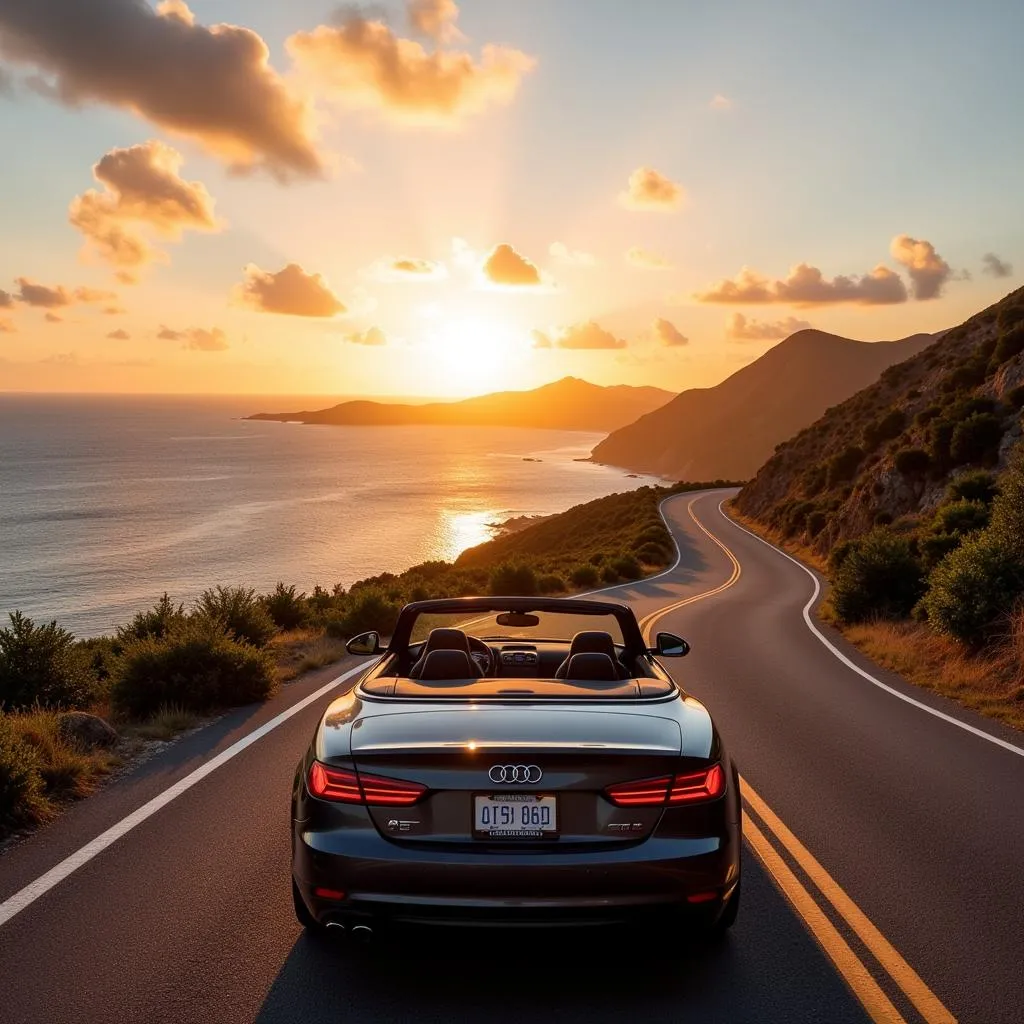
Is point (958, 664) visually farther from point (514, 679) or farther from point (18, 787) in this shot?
point (18, 787)

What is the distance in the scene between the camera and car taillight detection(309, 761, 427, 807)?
11.7 feet

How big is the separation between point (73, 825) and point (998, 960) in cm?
552

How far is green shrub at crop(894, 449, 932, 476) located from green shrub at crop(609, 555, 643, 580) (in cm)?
1360

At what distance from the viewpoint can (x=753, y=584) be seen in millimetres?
36469

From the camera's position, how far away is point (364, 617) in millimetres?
17203

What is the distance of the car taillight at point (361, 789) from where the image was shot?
11.7 feet

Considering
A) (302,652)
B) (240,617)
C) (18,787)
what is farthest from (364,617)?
(18,787)

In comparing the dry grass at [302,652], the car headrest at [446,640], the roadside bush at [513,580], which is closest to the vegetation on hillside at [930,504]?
the car headrest at [446,640]

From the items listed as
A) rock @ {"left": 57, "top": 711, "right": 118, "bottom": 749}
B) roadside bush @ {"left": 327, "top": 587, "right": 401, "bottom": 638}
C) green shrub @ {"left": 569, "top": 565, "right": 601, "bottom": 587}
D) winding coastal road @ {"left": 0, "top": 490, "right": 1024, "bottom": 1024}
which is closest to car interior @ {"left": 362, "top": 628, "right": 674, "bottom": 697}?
winding coastal road @ {"left": 0, "top": 490, "right": 1024, "bottom": 1024}

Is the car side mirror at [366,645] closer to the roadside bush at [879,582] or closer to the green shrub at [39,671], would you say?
the green shrub at [39,671]

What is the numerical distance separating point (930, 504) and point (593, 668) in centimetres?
3872

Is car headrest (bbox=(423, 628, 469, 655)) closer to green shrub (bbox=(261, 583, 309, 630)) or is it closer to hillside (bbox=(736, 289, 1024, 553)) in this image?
green shrub (bbox=(261, 583, 309, 630))

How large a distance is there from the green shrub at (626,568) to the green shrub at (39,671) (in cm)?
3097

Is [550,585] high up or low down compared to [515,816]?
down
